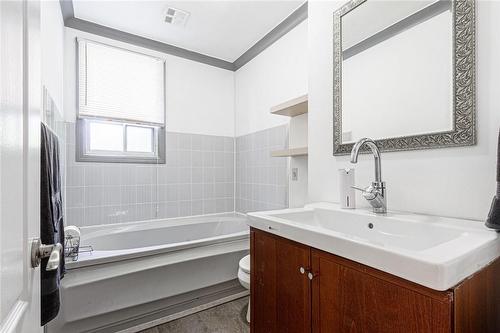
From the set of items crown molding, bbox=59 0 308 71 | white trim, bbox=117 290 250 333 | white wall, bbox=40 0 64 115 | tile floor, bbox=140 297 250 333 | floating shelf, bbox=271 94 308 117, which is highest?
crown molding, bbox=59 0 308 71

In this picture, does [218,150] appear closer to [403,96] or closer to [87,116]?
[87,116]

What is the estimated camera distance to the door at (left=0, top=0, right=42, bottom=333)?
43cm

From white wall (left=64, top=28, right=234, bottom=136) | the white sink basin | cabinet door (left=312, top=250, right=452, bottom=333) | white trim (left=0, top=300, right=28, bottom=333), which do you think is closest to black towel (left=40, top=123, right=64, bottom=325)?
white trim (left=0, top=300, right=28, bottom=333)

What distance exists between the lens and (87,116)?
7.44 ft

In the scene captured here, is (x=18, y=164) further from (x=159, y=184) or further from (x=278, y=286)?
(x=159, y=184)

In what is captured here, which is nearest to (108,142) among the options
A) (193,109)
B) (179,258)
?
(193,109)

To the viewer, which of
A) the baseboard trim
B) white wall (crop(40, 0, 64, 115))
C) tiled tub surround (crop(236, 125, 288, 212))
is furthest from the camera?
tiled tub surround (crop(236, 125, 288, 212))

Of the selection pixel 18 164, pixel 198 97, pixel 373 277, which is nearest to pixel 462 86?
pixel 373 277

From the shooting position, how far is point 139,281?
1649 millimetres

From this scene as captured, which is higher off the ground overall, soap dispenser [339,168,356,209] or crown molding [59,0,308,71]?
crown molding [59,0,308,71]

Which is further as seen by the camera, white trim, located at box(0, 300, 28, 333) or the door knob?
the door knob

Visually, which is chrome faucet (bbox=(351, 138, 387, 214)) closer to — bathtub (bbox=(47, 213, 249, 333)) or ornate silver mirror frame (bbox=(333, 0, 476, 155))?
ornate silver mirror frame (bbox=(333, 0, 476, 155))

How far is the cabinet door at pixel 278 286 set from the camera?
0.86m

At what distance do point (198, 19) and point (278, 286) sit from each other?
7.56ft
